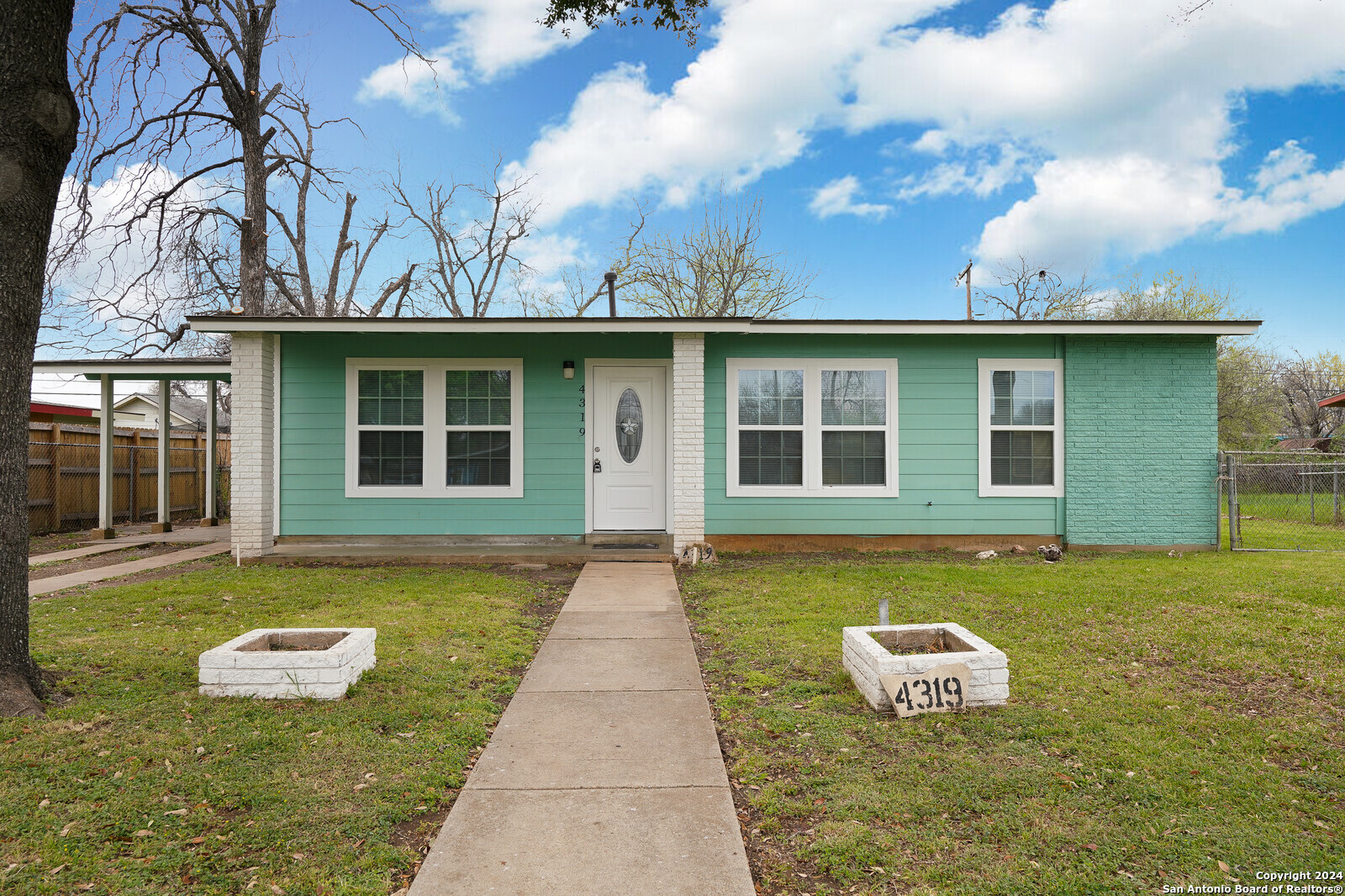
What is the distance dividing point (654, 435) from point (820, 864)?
6762mm

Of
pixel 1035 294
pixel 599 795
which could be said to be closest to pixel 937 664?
pixel 599 795

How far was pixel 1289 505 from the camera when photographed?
12344 millimetres

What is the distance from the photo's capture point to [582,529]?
28.4ft

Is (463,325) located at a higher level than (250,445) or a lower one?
higher

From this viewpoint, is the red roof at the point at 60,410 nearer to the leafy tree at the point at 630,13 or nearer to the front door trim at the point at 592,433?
the front door trim at the point at 592,433

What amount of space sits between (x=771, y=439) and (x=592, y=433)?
2226 millimetres

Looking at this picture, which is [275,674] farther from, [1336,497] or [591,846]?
[1336,497]

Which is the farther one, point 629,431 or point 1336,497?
point 1336,497

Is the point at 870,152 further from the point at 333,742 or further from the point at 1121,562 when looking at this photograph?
the point at 333,742

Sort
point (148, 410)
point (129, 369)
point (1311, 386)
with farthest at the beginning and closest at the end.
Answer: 1. point (148, 410)
2. point (1311, 386)
3. point (129, 369)

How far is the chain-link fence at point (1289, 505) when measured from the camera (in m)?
9.23

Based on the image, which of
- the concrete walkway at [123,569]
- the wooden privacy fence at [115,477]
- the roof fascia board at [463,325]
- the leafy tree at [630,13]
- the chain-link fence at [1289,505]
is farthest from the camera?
the wooden privacy fence at [115,477]

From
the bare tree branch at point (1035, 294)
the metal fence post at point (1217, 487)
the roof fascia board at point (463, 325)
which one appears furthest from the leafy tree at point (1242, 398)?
the roof fascia board at point (463, 325)

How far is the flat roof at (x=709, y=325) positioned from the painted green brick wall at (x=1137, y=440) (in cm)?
35
